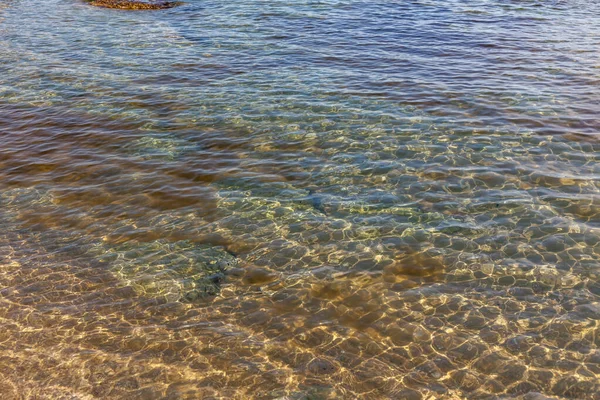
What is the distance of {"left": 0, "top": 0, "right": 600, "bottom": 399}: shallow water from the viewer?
7500 mm

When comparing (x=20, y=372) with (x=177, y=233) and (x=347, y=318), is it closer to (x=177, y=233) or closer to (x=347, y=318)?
(x=177, y=233)

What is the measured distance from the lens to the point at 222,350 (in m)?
7.77

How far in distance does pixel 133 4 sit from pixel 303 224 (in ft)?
77.9

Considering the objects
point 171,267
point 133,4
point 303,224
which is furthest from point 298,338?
point 133,4

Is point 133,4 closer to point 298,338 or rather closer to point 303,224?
point 303,224

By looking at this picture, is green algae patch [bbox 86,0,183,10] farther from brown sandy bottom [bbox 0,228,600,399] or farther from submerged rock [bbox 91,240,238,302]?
brown sandy bottom [bbox 0,228,600,399]

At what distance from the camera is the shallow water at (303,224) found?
750 centimetres

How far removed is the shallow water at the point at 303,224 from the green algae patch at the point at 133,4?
9.80m

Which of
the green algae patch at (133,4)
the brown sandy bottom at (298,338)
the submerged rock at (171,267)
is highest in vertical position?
the green algae patch at (133,4)

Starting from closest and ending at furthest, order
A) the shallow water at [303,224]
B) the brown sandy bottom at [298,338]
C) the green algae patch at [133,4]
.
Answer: the brown sandy bottom at [298,338]
the shallow water at [303,224]
the green algae patch at [133,4]

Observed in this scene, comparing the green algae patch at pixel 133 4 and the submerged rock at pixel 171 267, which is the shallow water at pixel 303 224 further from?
the green algae patch at pixel 133 4

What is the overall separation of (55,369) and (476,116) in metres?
12.1

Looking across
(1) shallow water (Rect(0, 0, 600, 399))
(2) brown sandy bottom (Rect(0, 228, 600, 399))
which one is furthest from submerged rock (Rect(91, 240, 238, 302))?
(2) brown sandy bottom (Rect(0, 228, 600, 399))

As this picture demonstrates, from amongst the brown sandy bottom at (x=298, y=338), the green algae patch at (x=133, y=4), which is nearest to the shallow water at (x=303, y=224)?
the brown sandy bottom at (x=298, y=338)
